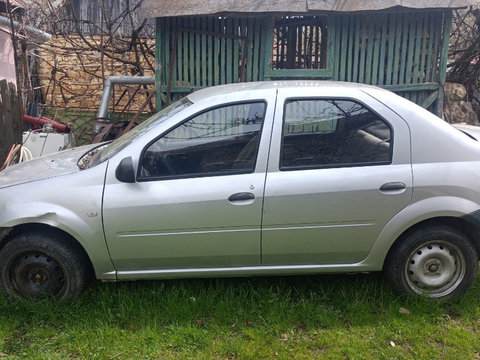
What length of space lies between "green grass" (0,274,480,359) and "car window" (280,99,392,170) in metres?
1.12

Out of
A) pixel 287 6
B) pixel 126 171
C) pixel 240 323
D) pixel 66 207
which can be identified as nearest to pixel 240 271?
pixel 240 323

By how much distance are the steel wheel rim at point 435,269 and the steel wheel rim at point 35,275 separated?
8.78ft

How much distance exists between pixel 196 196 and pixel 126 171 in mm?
525

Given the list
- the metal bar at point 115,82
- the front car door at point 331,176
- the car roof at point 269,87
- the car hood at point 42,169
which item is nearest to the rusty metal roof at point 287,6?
the metal bar at point 115,82

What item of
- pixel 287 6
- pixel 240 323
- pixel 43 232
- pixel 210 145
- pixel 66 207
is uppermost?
pixel 287 6

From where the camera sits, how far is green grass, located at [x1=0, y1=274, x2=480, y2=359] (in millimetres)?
2926

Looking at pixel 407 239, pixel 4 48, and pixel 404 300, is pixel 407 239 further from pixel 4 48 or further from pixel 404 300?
pixel 4 48

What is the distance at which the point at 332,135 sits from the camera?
328 cm

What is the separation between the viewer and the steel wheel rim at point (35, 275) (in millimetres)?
3232

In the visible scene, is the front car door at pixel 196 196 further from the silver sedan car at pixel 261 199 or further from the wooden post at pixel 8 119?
the wooden post at pixel 8 119

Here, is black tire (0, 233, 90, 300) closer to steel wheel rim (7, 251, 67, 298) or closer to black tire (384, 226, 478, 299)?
steel wheel rim (7, 251, 67, 298)

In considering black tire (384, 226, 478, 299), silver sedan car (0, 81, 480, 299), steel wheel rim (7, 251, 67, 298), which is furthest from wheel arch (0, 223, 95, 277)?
black tire (384, 226, 478, 299)

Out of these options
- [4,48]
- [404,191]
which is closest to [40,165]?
[404,191]

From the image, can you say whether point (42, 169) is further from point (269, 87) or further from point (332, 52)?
point (332, 52)
